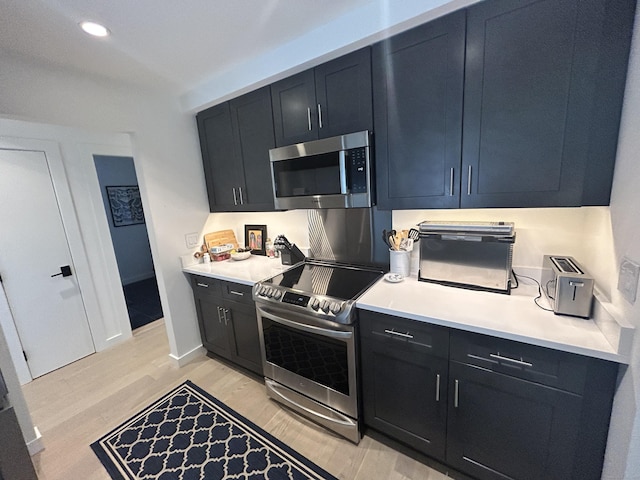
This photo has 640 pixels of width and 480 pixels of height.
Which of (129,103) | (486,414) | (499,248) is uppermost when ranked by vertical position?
(129,103)

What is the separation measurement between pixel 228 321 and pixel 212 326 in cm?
33

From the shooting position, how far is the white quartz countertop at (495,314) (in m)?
1.00

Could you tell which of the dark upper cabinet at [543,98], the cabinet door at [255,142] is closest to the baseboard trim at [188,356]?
the cabinet door at [255,142]

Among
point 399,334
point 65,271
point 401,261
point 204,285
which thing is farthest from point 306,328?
point 65,271

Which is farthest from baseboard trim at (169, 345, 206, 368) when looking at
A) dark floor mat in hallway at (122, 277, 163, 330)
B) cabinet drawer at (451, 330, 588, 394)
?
cabinet drawer at (451, 330, 588, 394)

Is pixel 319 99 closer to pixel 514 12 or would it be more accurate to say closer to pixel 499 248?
pixel 514 12

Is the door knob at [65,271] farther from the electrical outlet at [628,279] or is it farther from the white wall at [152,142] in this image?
the electrical outlet at [628,279]

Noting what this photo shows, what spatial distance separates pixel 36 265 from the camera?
2445mm

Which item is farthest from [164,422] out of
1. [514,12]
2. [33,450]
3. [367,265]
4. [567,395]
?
[514,12]

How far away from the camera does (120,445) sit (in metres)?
1.71

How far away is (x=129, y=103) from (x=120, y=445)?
2.53 m

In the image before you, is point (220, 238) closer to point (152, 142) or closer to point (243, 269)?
point (243, 269)

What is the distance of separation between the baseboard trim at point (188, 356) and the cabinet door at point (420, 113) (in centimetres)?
241

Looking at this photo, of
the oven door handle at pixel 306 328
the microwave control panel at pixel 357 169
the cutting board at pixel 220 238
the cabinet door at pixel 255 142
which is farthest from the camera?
the cutting board at pixel 220 238
